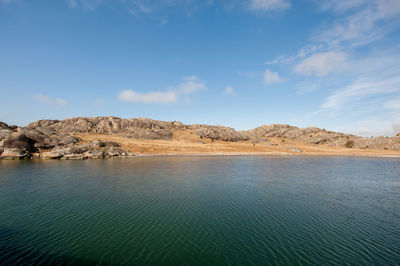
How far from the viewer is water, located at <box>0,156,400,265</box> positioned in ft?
46.2

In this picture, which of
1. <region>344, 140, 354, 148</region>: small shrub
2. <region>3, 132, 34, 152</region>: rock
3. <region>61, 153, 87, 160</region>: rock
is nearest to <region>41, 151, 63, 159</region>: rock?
<region>61, 153, 87, 160</region>: rock

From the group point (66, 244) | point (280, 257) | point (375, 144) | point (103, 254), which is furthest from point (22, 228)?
point (375, 144)

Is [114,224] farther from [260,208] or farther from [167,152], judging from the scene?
[167,152]

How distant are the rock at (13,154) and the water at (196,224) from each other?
43.2 m

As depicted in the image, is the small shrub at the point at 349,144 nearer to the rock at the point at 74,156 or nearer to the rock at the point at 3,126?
the rock at the point at 74,156

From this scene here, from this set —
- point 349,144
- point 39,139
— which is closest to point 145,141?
point 39,139

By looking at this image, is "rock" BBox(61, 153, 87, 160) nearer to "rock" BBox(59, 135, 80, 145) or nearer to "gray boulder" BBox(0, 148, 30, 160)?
"gray boulder" BBox(0, 148, 30, 160)

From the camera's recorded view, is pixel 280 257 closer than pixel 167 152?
Yes

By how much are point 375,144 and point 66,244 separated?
530 feet

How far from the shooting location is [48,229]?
17656mm

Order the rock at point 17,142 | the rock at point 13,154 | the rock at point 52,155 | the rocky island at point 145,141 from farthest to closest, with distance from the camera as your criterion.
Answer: the rocky island at point 145,141
the rock at point 52,155
the rock at point 17,142
the rock at point 13,154

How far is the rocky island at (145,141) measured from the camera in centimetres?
7212

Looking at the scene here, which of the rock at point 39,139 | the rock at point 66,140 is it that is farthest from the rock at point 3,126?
the rock at point 66,140

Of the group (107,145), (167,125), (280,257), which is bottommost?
(280,257)
